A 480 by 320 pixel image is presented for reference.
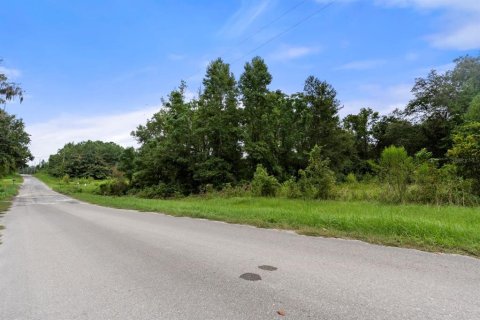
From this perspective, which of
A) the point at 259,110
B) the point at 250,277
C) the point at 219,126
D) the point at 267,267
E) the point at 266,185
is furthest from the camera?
the point at 259,110

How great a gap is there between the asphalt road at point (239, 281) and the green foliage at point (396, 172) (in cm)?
635

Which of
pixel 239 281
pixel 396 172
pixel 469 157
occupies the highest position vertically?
pixel 469 157

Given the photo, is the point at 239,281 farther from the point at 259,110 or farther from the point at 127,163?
the point at 127,163

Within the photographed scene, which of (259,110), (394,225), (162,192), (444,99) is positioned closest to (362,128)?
(444,99)

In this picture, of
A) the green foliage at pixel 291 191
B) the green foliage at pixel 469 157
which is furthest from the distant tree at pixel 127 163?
the green foliage at pixel 469 157

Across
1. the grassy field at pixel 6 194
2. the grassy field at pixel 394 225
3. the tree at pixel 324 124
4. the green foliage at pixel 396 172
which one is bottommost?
the grassy field at pixel 6 194

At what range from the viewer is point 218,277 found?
189 inches

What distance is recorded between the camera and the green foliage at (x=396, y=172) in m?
12.1

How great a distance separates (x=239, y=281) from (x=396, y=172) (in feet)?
32.9

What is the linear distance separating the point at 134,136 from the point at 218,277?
45.0 meters

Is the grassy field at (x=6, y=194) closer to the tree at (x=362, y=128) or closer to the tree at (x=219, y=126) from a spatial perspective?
the tree at (x=219, y=126)

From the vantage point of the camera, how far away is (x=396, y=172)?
12461mm

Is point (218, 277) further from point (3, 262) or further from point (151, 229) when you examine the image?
point (151, 229)

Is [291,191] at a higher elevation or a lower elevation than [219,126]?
lower
